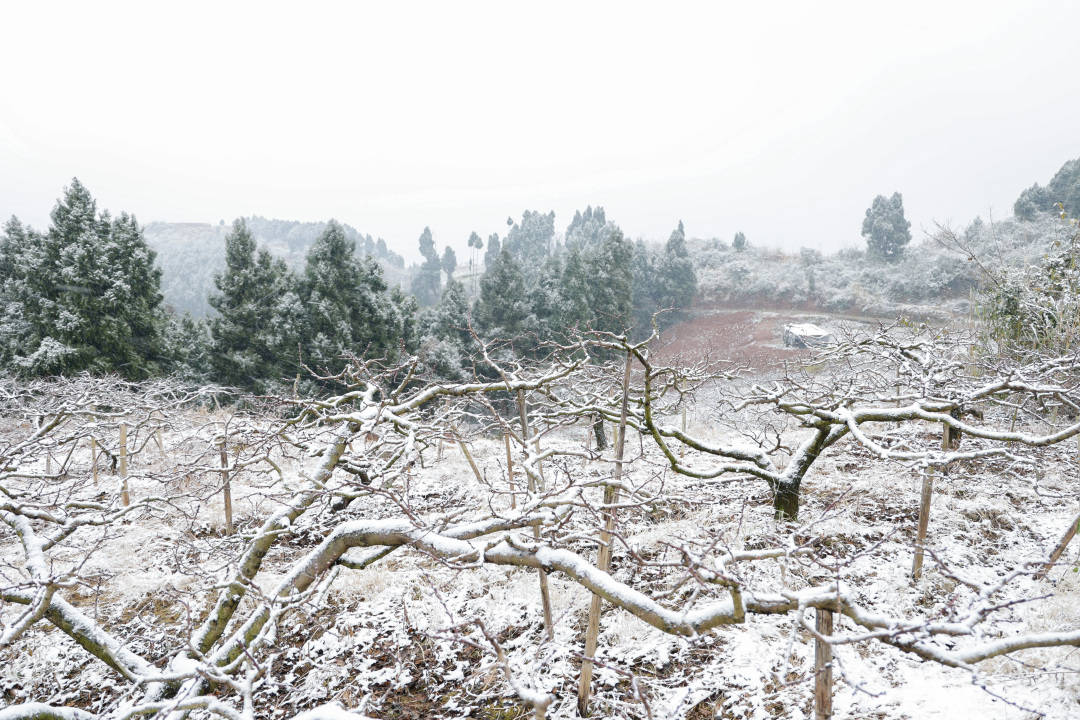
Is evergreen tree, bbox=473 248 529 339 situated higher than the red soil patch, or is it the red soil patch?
evergreen tree, bbox=473 248 529 339

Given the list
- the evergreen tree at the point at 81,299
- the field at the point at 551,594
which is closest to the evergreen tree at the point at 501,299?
the evergreen tree at the point at 81,299

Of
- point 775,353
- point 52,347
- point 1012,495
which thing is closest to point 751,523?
point 1012,495

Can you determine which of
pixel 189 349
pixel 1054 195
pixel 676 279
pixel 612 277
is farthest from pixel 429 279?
pixel 1054 195

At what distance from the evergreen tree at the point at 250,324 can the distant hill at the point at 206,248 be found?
5181 centimetres

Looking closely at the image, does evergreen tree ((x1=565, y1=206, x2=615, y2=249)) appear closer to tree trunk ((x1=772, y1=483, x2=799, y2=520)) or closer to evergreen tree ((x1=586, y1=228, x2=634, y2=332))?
evergreen tree ((x1=586, y1=228, x2=634, y2=332))

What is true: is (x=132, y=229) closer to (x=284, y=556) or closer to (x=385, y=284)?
(x=385, y=284)

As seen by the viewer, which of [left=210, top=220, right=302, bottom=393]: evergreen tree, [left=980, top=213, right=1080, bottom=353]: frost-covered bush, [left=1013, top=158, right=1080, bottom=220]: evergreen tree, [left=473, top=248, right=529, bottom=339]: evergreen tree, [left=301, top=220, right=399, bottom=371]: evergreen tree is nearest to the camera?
[left=980, top=213, right=1080, bottom=353]: frost-covered bush

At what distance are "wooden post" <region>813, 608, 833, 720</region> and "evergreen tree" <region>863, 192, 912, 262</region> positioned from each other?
40712mm

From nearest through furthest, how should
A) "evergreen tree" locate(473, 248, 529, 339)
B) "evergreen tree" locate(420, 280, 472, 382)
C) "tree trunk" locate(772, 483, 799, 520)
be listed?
"tree trunk" locate(772, 483, 799, 520)
"evergreen tree" locate(420, 280, 472, 382)
"evergreen tree" locate(473, 248, 529, 339)

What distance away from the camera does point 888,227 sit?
34.3 metres

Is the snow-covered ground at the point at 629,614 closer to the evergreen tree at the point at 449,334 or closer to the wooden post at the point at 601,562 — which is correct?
the wooden post at the point at 601,562

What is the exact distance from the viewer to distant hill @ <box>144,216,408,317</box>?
68.6 m

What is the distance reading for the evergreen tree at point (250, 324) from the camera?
15.0 metres

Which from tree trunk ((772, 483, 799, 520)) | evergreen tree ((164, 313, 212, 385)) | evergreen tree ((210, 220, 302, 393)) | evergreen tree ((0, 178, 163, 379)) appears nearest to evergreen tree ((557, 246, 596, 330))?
evergreen tree ((210, 220, 302, 393))
